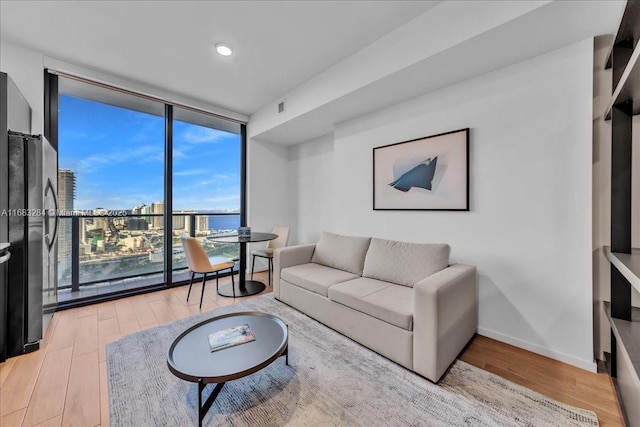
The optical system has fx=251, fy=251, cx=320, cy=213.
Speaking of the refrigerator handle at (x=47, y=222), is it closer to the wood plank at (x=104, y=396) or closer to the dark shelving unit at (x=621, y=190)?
the wood plank at (x=104, y=396)

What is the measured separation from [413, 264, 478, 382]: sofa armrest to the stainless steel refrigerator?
9.92 feet

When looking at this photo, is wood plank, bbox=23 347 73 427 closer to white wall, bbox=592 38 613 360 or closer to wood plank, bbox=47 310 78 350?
wood plank, bbox=47 310 78 350

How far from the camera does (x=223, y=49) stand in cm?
256

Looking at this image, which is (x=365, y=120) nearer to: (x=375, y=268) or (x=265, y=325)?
(x=375, y=268)

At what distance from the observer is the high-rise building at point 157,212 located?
3.71m

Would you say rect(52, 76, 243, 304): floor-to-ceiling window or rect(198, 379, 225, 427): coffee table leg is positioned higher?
rect(52, 76, 243, 304): floor-to-ceiling window

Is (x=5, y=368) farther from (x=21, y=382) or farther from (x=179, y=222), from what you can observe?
(x=179, y=222)

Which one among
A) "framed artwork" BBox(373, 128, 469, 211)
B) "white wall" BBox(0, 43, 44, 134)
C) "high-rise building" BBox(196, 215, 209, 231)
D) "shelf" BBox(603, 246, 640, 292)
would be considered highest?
"white wall" BBox(0, 43, 44, 134)

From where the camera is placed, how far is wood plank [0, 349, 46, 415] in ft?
4.89

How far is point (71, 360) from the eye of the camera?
6.31ft

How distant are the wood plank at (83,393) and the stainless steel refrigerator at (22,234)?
0.52 metres

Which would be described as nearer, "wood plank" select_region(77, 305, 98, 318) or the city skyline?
"wood plank" select_region(77, 305, 98, 318)

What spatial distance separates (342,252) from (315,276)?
481mm

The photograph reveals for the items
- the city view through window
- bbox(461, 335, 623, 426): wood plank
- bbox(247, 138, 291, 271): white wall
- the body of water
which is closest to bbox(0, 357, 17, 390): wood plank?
the city view through window
